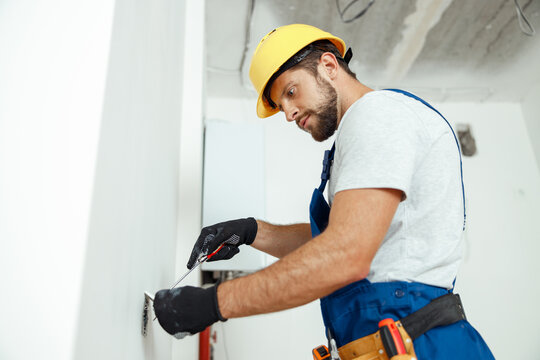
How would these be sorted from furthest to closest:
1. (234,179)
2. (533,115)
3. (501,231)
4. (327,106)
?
(533,115) → (501,231) → (234,179) → (327,106)

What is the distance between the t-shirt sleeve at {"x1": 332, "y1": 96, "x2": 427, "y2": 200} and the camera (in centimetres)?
74

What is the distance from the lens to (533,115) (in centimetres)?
336

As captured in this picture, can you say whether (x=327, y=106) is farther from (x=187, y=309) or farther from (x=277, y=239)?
(x=187, y=309)

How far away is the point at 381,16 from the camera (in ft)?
8.06


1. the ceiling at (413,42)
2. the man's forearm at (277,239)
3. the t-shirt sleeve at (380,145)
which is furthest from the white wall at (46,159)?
the ceiling at (413,42)

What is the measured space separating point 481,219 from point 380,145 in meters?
2.71

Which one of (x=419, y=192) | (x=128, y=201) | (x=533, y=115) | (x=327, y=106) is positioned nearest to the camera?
(x=128, y=201)

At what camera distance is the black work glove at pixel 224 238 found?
3.67 feet

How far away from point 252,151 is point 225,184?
0.93ft

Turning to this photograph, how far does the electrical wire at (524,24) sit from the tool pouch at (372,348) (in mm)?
2424

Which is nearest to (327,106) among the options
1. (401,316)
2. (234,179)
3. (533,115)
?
(401,316)

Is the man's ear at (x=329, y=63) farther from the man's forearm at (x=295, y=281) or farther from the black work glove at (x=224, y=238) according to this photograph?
the man's forearm at (x=295, y=281)

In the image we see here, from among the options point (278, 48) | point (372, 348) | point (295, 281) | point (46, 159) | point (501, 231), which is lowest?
point (372, 348)

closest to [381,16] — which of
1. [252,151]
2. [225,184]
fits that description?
[252,151]
